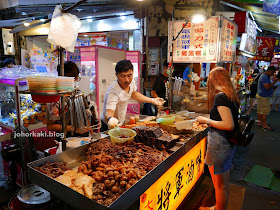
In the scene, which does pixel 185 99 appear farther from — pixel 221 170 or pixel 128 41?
pixel 128 41

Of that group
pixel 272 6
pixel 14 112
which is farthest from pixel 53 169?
pixel 272 6

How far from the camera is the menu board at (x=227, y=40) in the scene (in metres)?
4.48

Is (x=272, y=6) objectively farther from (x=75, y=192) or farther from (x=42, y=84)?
(x=75, y=192)

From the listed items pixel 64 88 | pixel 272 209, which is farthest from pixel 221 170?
pixel 64 88

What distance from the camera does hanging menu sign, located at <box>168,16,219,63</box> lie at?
4.40m

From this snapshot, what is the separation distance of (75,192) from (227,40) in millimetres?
4725

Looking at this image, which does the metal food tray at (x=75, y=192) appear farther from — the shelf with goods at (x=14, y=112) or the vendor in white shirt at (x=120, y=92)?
the shelf with goods at (x=14, y=112)

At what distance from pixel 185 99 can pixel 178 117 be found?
131 cm

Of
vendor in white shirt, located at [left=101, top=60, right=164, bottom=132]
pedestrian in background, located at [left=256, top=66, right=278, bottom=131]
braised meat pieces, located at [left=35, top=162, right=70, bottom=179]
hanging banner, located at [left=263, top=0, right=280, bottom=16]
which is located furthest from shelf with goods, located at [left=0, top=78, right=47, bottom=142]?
pedestrian in background, located at [left=256, top=66, right=278, bottom=131]

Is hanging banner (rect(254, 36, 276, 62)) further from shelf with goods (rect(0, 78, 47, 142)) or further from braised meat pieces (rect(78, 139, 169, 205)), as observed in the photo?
shelf with goods (rect(0, 78, 47, 142))

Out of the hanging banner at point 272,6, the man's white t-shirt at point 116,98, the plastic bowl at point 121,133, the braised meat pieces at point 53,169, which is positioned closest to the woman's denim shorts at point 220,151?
the plastic bowl at point 121,133

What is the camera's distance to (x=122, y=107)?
3.86m

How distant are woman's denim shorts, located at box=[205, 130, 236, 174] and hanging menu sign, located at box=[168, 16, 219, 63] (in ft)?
7.09

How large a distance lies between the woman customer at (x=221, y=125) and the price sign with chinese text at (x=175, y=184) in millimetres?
388
